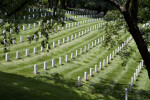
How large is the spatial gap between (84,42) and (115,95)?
621 inches

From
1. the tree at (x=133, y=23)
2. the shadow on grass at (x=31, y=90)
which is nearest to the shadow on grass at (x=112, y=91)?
the shadow on grass at (x=31, y=90)

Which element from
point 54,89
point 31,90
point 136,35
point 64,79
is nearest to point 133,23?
point 136,35

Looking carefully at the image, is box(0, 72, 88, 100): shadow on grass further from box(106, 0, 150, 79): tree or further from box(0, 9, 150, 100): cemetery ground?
box(106, 0, 150, 79): tree

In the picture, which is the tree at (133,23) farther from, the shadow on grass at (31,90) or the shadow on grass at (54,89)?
the shadow on grass at (31,90)

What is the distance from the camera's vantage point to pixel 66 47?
2656cm

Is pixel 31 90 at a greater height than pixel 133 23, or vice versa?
pixel 133 23

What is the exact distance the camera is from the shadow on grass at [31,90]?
36.0 feet

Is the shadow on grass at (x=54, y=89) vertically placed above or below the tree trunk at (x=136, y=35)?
below

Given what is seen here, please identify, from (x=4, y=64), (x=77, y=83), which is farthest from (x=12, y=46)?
(x=77, y=83)

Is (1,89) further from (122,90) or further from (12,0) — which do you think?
(122,90)

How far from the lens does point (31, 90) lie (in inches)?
488

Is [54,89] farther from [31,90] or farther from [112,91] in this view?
[112,91]

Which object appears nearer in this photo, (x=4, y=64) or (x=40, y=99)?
(x=40, y=99)

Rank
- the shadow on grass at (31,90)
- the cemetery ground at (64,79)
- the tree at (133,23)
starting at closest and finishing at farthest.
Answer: the tree at (133,23) < the shadow on grass at (31,90) < the cemetery ground at (64,79)
